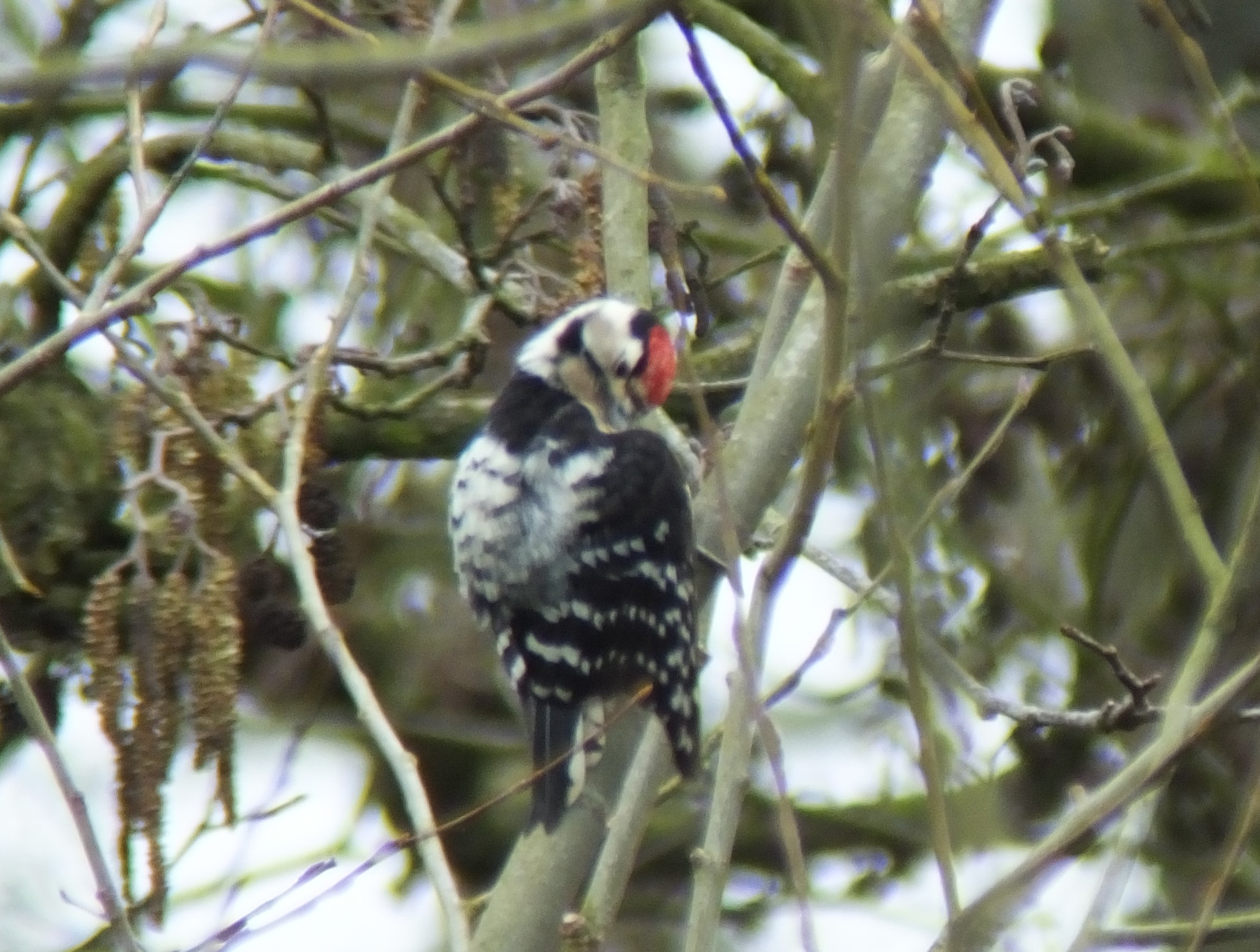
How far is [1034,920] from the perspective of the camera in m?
4.07

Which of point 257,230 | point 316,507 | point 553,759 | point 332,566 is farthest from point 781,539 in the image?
point 316,507

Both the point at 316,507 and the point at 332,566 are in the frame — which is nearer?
the point at 332,566

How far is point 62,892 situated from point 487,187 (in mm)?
2542

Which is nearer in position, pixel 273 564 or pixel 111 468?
pixel 273 564

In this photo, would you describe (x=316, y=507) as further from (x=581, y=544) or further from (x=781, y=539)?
(x=781, y=539)

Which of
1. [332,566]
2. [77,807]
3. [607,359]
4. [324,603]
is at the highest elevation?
[607,359]

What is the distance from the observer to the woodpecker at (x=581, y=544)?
3.19m

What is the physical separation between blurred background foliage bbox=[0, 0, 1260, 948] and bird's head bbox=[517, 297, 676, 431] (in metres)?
0.10

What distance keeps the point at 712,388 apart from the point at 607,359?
28cm

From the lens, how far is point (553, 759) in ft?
10.1

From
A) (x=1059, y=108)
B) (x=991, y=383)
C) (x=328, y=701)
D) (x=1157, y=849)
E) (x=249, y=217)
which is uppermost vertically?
(x=249, y=217)

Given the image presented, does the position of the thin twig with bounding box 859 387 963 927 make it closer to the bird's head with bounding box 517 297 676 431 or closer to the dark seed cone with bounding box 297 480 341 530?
the bird's head with bounding box 517 297 676 431

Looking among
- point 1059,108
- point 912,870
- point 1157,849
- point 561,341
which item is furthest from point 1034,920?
point 1059,108

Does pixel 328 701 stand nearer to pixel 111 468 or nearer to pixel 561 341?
pixel 111 468
